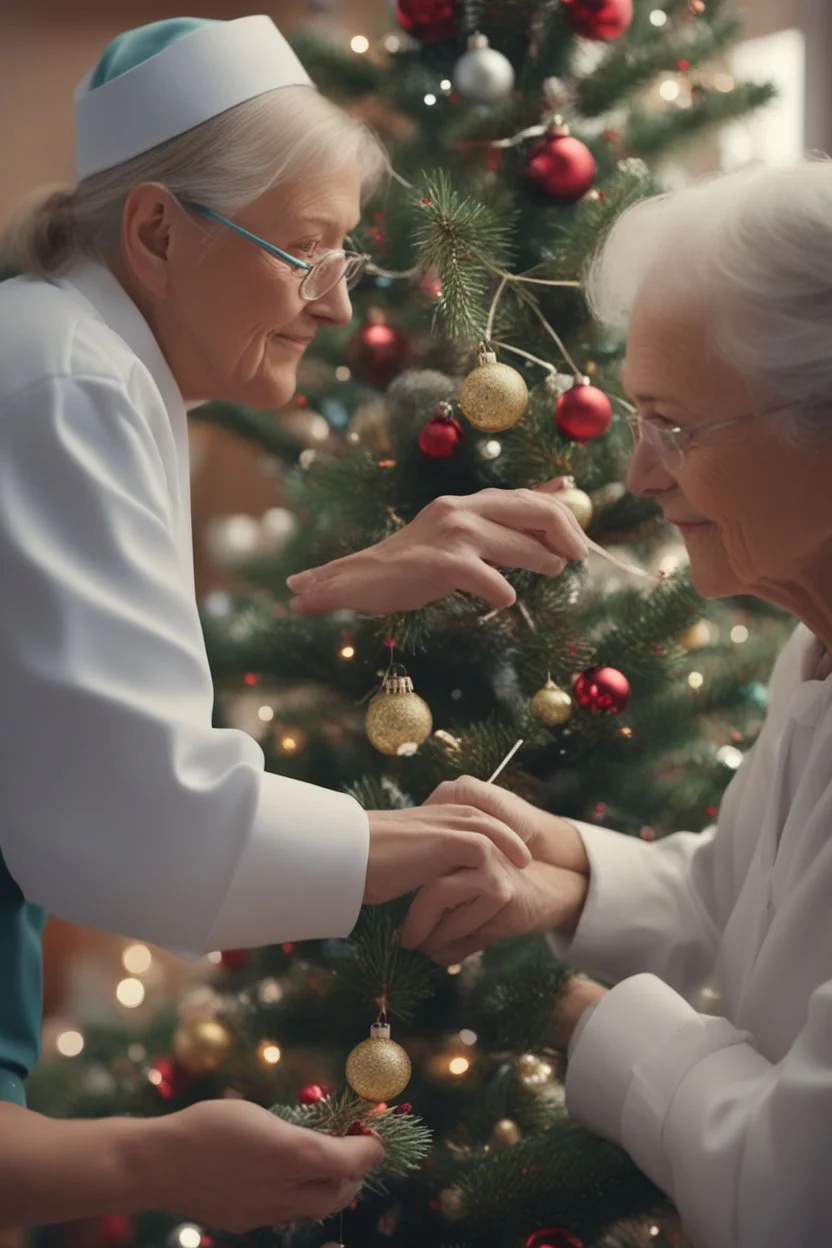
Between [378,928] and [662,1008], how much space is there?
323 mm

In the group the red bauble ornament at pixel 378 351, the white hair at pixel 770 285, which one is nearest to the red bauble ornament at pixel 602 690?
the white hair at pixel 770 285

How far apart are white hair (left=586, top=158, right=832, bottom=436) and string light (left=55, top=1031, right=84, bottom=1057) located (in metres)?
1.59

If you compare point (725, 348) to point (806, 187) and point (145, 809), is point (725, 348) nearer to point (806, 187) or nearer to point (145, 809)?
point (806, 187)

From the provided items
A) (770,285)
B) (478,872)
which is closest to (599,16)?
(770,285)

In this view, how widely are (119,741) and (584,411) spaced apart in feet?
2.29

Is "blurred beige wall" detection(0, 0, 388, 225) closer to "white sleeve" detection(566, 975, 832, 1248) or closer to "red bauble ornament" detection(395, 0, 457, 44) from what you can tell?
"red bauble ornament" detection(395, 0, 457, 44)

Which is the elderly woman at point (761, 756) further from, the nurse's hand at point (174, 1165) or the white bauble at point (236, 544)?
the white bauble at point (236, 544)

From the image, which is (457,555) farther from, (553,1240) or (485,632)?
(553,1240)

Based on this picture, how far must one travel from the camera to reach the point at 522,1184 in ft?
4.80

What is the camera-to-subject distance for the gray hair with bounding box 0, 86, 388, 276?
1.39 meters

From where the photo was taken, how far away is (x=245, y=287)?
141 cm

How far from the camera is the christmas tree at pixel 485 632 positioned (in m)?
1.51

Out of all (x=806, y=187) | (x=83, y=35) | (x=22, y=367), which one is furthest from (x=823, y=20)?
(x=22, y=367)

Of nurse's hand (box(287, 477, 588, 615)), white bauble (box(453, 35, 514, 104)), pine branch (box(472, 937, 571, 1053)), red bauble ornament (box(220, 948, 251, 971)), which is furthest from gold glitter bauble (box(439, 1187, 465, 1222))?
white bauble (box(453, 35, 514, 104))
